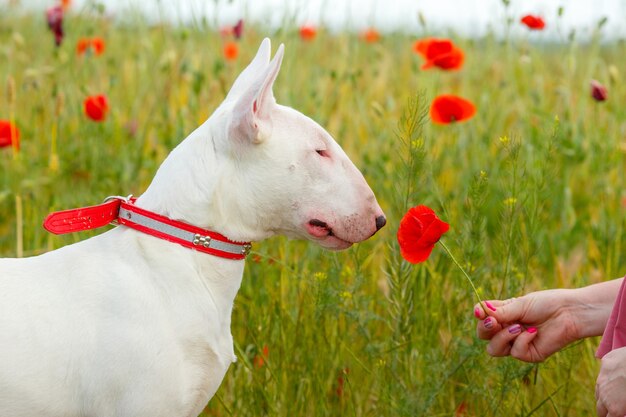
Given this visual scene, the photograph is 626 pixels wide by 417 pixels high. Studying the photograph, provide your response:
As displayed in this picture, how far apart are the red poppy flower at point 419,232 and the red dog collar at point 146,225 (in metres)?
0.34

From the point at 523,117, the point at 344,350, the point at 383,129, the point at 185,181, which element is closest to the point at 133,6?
the point at 383,129

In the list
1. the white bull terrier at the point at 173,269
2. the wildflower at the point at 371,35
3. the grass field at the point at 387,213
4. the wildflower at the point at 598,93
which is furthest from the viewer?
the wildflower at the point at 371,35

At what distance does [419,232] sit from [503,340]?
1.30 feet

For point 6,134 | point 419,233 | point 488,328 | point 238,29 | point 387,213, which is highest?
point 419,233

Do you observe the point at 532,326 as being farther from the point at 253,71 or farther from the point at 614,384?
the point at 253,71

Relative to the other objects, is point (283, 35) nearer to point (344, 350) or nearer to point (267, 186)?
point (344, 350)

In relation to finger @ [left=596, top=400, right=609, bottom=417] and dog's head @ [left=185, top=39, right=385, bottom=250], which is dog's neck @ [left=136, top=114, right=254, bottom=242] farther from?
finger @ [left=596, top=400, right=609, bottom=417]

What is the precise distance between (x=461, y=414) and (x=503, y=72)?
137 inches

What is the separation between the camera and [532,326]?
216 cm

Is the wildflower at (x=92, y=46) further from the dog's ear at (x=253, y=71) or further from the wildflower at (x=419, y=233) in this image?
the wildflower at (x=419, y=233)

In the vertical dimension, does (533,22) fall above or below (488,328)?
above

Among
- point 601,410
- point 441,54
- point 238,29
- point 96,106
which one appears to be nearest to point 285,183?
point 601,410

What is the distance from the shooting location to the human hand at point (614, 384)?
1.80m

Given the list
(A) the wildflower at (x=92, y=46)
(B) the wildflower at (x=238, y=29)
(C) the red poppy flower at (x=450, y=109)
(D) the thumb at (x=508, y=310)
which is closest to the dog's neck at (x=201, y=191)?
(D) the thumb at (x=508, y=310)
